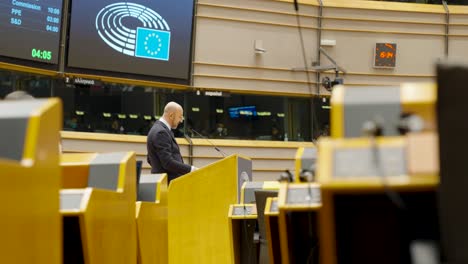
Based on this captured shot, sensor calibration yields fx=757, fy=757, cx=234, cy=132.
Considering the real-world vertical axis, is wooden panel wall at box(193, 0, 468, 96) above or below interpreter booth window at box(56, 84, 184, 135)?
above

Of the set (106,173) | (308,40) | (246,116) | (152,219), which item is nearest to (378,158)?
(106,173)

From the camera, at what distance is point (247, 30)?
10133 mm

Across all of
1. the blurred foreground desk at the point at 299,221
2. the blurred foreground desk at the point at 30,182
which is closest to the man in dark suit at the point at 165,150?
the blurred foreground desk at the point at 299,221

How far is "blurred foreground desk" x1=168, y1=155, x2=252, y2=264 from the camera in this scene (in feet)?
18.5

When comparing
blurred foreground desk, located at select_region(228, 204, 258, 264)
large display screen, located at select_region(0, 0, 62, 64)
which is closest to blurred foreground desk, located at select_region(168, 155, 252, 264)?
blurred foreground desk, located at select_region(228, 204, 258, 264)

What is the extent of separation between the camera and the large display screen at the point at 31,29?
7.73 metres

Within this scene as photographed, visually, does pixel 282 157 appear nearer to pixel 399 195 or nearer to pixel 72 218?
pixel 72 218

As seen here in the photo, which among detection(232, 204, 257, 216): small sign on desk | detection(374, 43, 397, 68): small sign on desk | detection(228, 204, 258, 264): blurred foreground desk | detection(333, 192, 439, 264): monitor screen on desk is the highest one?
detection(374, 43, 397, 68): small sign on desk

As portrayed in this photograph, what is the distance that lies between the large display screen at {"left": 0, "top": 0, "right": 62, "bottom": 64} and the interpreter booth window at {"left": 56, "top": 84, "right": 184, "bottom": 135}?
2.06ft

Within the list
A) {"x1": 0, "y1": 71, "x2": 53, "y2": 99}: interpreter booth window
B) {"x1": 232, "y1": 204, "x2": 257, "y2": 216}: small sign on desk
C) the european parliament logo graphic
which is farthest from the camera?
the european parliament logo graphic

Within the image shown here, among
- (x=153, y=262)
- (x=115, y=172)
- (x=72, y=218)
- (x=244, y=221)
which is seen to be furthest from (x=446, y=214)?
(x=244, y=221)

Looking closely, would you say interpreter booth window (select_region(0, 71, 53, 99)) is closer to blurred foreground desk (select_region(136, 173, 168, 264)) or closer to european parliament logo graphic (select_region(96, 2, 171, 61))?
european parliament logo graphic (select_region(96, 2, 171, 61))

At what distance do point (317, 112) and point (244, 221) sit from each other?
5.33m

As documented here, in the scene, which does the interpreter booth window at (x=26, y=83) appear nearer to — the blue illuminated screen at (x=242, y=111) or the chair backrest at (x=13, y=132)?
the blue illuminated screen at (x=242, y=111)
